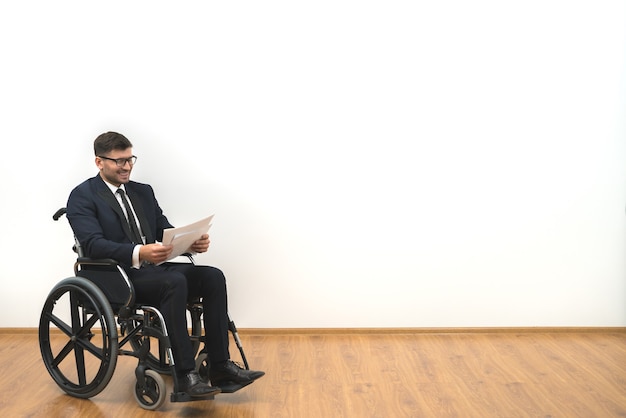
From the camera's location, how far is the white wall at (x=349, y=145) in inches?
176

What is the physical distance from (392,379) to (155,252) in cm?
122

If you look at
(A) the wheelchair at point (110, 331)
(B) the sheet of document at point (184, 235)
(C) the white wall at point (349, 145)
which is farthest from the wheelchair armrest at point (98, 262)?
(C) the white wall at point (349, 145)

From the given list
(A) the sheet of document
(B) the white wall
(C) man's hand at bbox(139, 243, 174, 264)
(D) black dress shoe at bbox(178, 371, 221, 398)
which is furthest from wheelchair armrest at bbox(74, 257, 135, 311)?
(B) the white wall

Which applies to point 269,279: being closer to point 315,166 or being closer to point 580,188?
point 315,166

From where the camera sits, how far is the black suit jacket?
3.55 meters

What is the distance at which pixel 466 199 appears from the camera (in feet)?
15.0

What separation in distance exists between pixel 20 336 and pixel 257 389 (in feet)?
5.35

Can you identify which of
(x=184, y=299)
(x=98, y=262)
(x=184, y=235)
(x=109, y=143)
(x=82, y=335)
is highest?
(x=109, y=143)

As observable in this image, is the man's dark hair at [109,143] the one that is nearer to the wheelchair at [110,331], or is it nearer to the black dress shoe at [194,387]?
the wheelchair at [110,331]

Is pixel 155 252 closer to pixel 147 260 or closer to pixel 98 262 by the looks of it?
pixel 147 260

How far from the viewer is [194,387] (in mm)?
3355

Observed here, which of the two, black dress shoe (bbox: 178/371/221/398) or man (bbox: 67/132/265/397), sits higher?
man (bbox: 67/132/265/397)

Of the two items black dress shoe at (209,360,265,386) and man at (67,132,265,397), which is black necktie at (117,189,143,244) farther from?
black dress shoe at (209,360,265,386)

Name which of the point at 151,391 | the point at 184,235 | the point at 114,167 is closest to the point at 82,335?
the point at 151,391
